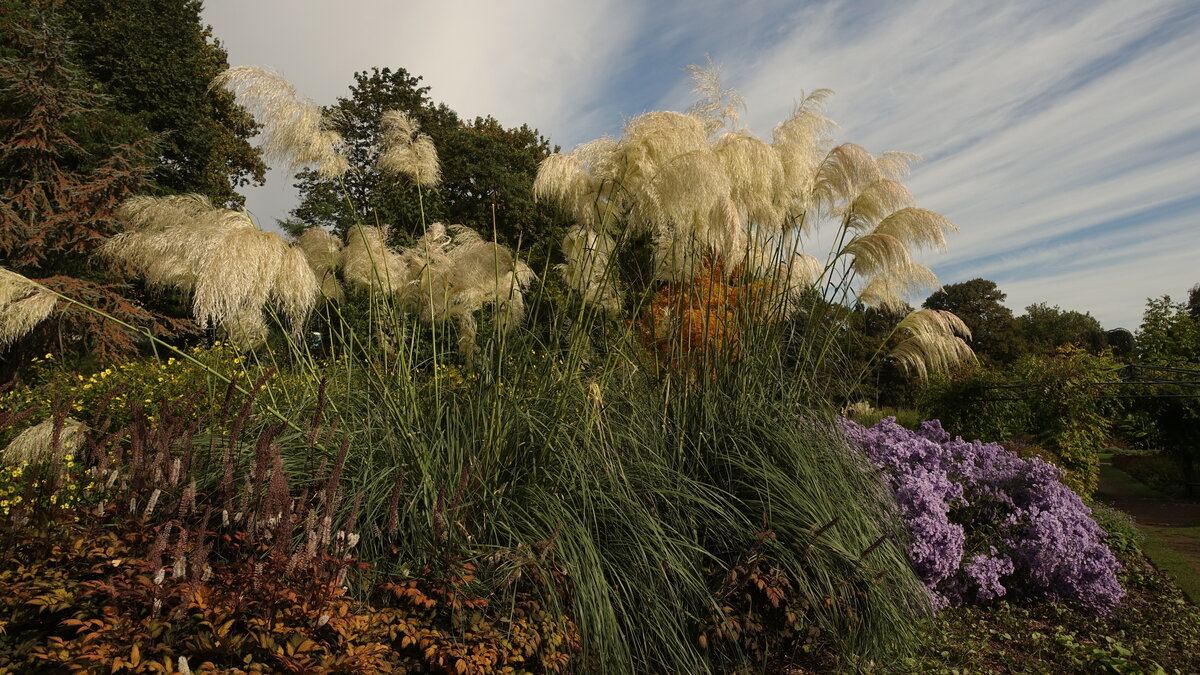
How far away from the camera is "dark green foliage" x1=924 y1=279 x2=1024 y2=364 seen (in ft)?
126

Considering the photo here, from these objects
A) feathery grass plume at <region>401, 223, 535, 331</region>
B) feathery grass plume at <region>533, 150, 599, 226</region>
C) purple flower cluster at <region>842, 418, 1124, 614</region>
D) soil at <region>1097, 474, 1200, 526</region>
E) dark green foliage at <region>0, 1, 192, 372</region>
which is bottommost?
soil at <region>1097, 474, 1200, 526</region>

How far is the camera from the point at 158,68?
18.3m

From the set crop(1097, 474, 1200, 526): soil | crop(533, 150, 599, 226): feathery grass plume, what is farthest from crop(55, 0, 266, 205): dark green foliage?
crop(1097, 474, 1200, 526): soil

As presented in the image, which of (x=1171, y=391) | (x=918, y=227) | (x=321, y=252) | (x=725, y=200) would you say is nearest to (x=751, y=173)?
(x=725, y=200)

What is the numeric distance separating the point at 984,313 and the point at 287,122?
41.9 meters

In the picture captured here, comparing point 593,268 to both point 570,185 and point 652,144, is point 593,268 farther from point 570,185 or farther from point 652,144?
point 652,144

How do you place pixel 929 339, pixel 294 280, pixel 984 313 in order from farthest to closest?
pixel 984 313, pixel 929 339, pixel 294 280

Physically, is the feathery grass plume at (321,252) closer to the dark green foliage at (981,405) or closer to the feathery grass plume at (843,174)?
the feathery grass plume at (843,174)

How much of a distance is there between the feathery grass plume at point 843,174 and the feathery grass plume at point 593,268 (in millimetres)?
1318

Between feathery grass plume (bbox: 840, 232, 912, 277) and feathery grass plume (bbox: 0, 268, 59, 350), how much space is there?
4.20m

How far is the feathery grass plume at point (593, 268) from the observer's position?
4113 millimetres

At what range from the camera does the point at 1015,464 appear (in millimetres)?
5566

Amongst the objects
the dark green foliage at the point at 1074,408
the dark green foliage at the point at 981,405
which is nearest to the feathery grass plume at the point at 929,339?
the dark green foliage at the point at 1074,408

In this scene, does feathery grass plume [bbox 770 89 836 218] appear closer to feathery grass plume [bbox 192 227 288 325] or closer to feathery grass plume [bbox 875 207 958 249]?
feathery grass plume [bbox 875 207 958 249]
